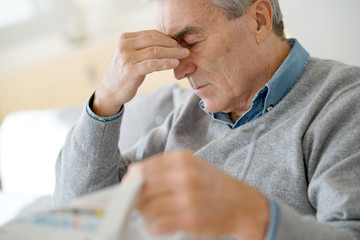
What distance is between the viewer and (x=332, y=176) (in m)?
0.89

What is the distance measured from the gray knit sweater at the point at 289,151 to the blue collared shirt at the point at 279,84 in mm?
26

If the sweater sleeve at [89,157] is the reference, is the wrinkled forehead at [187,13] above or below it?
above

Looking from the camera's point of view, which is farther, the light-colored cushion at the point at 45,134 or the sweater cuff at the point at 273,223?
the light-colored cushion at the point at 45,134

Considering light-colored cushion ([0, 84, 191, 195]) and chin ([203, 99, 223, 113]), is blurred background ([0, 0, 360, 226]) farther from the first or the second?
chin ([203, 99, 223, 113])

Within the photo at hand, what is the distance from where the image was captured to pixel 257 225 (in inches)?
27.3

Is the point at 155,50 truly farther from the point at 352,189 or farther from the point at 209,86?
the point at 352,189

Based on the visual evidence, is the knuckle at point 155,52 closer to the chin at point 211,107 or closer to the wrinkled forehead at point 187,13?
the wrinkled forehead at point 187,13

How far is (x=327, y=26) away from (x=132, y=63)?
0.83m

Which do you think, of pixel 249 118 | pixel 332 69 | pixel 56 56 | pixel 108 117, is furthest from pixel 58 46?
pixel 332 69

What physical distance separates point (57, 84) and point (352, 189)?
6.64 feet

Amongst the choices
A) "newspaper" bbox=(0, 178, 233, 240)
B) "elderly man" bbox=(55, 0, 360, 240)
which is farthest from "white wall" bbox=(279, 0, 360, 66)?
"newspaper" bbox=(0, 178, 233, 240)

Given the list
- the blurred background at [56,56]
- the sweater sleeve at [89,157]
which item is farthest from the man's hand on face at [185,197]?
the blurred background at [56,56]

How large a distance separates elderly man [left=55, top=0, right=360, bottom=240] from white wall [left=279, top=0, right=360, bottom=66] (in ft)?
1.45

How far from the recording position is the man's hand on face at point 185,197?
0.60 m
